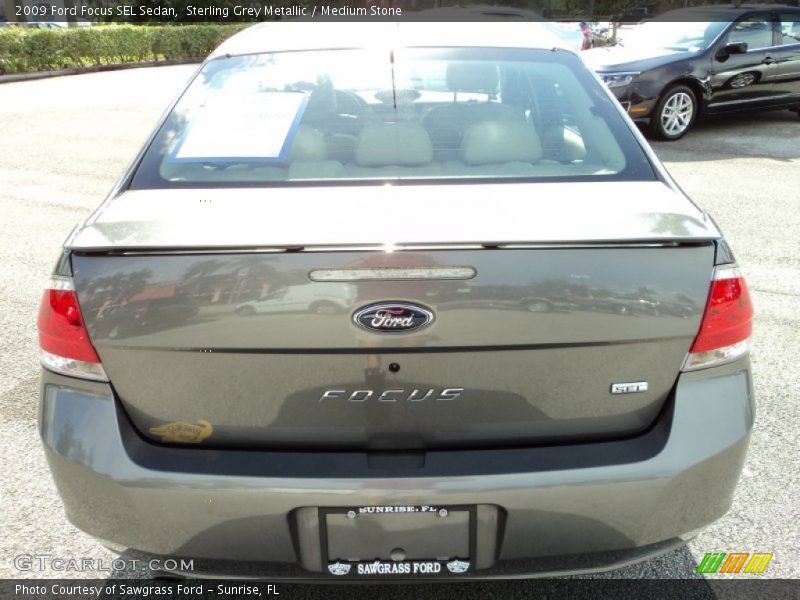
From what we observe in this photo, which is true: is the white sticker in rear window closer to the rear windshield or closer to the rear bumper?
the rear windshield

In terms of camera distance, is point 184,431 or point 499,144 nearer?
point 184,431

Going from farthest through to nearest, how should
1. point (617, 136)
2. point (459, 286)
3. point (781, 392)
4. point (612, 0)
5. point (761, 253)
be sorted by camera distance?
1. point (612, 0)
2. point (761, 253)
3. point (781, 392)
4. point (617, 136)
5. point (459, 286)

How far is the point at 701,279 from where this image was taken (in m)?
1.79

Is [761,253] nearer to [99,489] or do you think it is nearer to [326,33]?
[326,33]

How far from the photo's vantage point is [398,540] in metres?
1.79

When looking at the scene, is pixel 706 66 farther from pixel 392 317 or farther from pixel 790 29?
pixel 392 317

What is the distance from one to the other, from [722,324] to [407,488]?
2.82 feet

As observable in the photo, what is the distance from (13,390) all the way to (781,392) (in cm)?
363

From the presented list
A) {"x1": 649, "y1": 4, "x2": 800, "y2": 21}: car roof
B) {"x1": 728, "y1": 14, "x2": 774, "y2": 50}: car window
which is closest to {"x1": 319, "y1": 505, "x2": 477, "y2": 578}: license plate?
{"x1": 728, "y1": 14, "x2": 774, "y2": 50}: car window

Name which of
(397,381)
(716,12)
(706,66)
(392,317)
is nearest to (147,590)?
(397,381)

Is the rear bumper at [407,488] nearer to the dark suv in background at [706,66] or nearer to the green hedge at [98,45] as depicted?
the dark suv in background at [706,66]

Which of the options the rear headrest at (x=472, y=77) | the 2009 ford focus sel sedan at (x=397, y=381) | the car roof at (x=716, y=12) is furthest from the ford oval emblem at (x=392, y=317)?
the car roof at (x=716, y=12)

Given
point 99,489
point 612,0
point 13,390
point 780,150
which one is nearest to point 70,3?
point 612,0

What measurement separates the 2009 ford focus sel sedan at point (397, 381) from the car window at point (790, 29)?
9.94 meters
